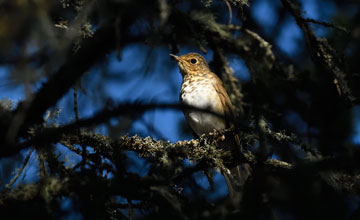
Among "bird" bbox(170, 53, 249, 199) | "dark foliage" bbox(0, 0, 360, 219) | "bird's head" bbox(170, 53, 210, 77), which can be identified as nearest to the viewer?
"dark foliage" bbox(0, 0, 360, 219)

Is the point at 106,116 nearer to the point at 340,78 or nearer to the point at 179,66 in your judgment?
the point at 340,78

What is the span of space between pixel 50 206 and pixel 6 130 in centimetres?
44

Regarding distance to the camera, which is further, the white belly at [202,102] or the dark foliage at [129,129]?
the white belly at [202,102]

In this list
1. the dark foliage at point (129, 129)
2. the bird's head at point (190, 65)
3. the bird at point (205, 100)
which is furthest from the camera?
the bird's head at point (190, 65)

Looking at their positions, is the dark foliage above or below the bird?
below

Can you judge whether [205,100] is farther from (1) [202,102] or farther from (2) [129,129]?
(2) [129,129]

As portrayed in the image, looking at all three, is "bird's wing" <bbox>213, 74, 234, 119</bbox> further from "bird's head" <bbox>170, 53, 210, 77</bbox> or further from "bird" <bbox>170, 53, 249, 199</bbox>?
"bird's head" <bbox>170, 53, 210, 77</bbox>

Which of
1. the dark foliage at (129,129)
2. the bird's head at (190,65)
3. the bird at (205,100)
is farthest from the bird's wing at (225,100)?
the dark foliage at (129,129)

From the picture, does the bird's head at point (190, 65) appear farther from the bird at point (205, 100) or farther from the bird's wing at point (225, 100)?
the bird's wing at point (225, 100)

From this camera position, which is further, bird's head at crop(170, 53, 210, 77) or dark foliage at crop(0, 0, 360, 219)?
bird's head at crop(170, 53, 210, 77)

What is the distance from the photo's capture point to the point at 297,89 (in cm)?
386

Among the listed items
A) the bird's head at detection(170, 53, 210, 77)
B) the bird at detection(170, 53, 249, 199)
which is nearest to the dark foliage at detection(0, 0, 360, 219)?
the bird at detection(170, 53, 249, 199)

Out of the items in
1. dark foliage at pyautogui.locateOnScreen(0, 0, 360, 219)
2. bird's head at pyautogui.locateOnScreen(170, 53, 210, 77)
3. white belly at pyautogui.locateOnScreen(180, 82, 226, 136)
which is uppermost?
bird's head at pyautogui.locateOnScreen(170, 53, 210, 77)

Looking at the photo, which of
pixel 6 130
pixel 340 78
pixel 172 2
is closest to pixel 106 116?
pixel 6 130
